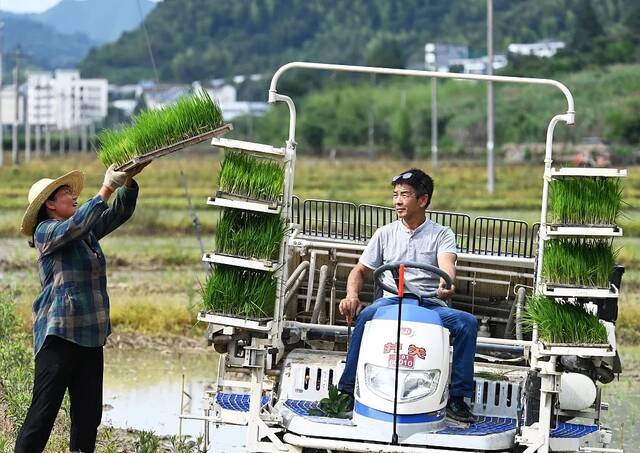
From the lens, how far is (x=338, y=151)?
8294 centimetres

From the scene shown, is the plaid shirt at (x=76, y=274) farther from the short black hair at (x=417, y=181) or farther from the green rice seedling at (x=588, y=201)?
the green rice seedling at (x=588, y=201)

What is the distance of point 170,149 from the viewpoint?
687 cm

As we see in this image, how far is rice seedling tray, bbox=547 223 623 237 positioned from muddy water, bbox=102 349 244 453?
127 inches

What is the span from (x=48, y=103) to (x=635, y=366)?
436 feet

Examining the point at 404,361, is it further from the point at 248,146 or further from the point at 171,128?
the point at 171,128

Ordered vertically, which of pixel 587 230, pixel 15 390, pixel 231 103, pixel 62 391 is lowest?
pixel 15 390

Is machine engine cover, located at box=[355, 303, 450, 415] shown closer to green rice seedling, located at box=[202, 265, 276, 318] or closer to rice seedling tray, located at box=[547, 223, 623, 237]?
green rice seedling, located at box=[202, 265, 276, 318]

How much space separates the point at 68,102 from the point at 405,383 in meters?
155

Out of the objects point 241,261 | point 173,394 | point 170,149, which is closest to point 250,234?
point 241,261

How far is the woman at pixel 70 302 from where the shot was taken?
6738 millimetres

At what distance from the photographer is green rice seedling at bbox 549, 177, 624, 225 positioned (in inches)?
259

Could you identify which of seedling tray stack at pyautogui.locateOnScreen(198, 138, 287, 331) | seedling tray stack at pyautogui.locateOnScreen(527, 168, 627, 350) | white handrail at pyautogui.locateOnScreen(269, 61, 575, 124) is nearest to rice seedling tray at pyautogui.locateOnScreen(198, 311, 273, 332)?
seedling tray stack at pyautogui.locateOnScreen(198, 138, 287, 331)

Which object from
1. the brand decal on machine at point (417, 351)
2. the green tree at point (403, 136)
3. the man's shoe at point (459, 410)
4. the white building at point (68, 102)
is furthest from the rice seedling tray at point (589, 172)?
the white building at point (68, 102)

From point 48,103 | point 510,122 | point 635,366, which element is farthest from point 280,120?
point 635,366
